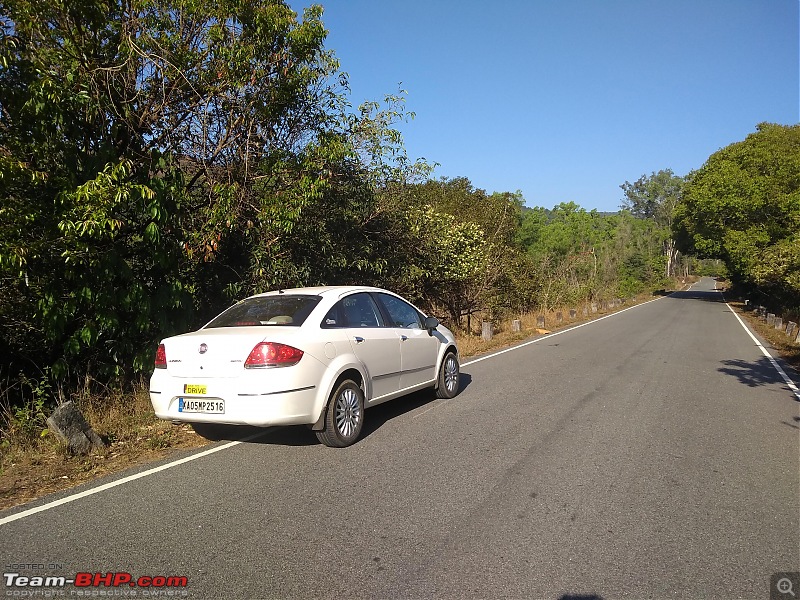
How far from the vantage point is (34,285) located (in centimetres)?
642

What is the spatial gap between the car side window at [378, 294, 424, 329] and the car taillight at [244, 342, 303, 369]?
191 centimetres

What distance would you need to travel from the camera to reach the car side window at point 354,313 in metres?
5.98

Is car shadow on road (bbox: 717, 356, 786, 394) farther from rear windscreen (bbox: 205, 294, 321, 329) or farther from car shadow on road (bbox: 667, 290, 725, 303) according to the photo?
car shadow on road (bbox: 667, 290, 725, 303)

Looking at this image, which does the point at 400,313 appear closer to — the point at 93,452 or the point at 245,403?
the point at 245,403

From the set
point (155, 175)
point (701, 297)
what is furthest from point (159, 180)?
point (701, 297)

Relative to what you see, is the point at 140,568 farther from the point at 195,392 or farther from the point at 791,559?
the point at 791,559

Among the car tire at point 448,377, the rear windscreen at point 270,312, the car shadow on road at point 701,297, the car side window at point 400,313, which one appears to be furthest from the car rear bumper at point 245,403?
the car shadow on road at point 701,297

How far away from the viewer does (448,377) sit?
824 centimetres

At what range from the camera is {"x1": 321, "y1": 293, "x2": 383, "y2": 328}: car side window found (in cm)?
598

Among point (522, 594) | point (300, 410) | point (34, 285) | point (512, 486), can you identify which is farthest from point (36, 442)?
point (522, 594)

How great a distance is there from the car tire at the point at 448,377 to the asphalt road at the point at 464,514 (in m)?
0.73

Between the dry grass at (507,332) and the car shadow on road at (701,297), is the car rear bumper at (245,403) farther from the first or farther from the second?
the car shadow on road at (701,297)

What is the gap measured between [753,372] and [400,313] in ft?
27.4

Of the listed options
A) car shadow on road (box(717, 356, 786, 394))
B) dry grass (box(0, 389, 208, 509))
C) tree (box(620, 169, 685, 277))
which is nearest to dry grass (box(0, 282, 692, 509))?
dry grass (box(0, 389, 208, 509))
